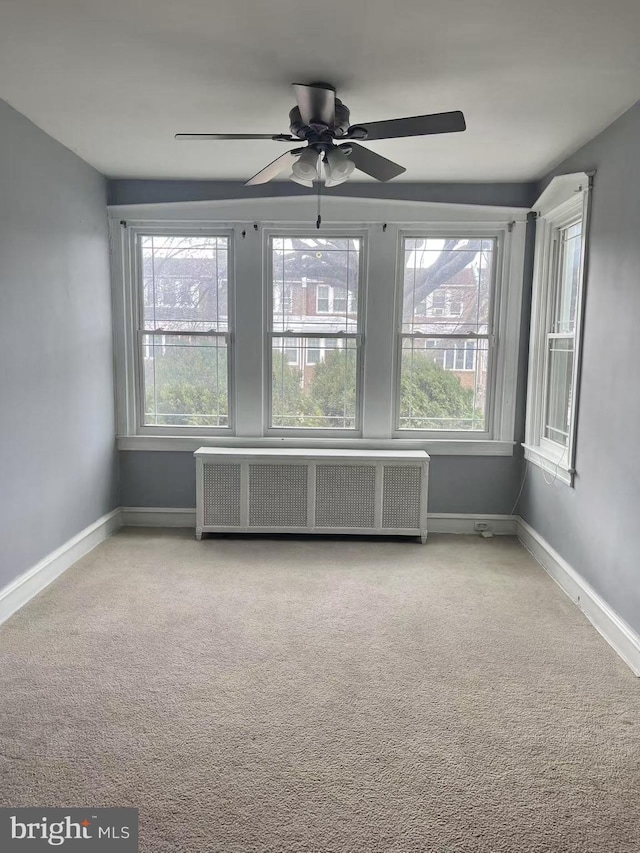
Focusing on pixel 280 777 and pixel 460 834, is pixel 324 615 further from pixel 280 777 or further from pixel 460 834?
pixel 460 834

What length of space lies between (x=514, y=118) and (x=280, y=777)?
3.21 m

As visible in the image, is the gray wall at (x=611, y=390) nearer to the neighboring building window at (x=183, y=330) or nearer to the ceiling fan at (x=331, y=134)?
the ceiling fan at (x=331, y=134)

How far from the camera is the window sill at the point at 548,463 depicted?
3.50 meters

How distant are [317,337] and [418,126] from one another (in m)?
2.21

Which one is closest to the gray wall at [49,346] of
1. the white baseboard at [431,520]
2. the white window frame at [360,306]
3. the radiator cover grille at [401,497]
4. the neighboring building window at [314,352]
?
the white window frame at [360,306]

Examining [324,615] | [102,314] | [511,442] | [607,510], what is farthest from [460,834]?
[102,314]

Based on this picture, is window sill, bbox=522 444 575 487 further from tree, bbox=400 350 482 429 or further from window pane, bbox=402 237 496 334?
window pane, bbox=402 237 496 334

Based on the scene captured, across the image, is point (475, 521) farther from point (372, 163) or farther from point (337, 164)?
point (337, 164)

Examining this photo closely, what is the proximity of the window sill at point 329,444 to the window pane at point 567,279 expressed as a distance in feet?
3.36

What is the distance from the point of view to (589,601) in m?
3.10

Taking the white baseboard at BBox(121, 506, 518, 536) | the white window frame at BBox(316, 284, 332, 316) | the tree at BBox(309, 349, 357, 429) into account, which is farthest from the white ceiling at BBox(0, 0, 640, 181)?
the white baseboard at BBox(121, 506, 518, 536)

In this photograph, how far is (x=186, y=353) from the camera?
4.52m

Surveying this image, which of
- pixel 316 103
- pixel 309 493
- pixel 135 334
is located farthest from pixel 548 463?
pixel 135 334

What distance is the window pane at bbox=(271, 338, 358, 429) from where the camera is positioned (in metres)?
4.49
